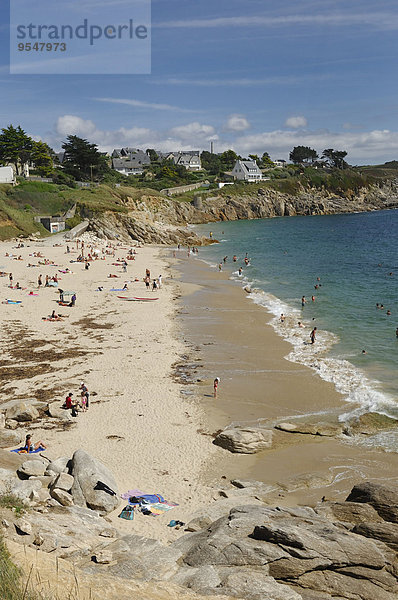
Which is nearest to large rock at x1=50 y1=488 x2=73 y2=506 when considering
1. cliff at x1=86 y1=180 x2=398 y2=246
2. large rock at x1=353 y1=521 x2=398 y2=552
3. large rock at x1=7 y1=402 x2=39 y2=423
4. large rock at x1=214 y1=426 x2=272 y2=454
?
large rock at x1=7 y1=402 x2=39 y2=423

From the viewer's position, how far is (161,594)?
8.49m

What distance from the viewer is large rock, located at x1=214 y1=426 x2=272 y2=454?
16.1 metres

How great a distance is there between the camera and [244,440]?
1628 centimetres

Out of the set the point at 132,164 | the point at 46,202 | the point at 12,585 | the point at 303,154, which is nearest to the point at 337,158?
the point at 303,154

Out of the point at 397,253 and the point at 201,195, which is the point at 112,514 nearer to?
the point at 397,253

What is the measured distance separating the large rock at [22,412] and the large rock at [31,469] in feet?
13.3

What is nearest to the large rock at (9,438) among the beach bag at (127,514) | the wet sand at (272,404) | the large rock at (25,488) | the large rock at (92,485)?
the large rock at (92,485)

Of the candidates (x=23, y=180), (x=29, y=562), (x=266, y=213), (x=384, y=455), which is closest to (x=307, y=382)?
(x=384, y=455)

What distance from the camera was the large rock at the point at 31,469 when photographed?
42.5ft

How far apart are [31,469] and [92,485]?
5.65 feet

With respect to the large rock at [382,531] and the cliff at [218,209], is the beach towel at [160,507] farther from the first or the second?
the cliff at [218,209]

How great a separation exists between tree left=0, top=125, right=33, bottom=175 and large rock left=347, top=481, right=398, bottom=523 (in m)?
83.8

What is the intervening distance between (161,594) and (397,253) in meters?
62.1

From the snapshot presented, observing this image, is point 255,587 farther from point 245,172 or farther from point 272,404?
point 245,172
